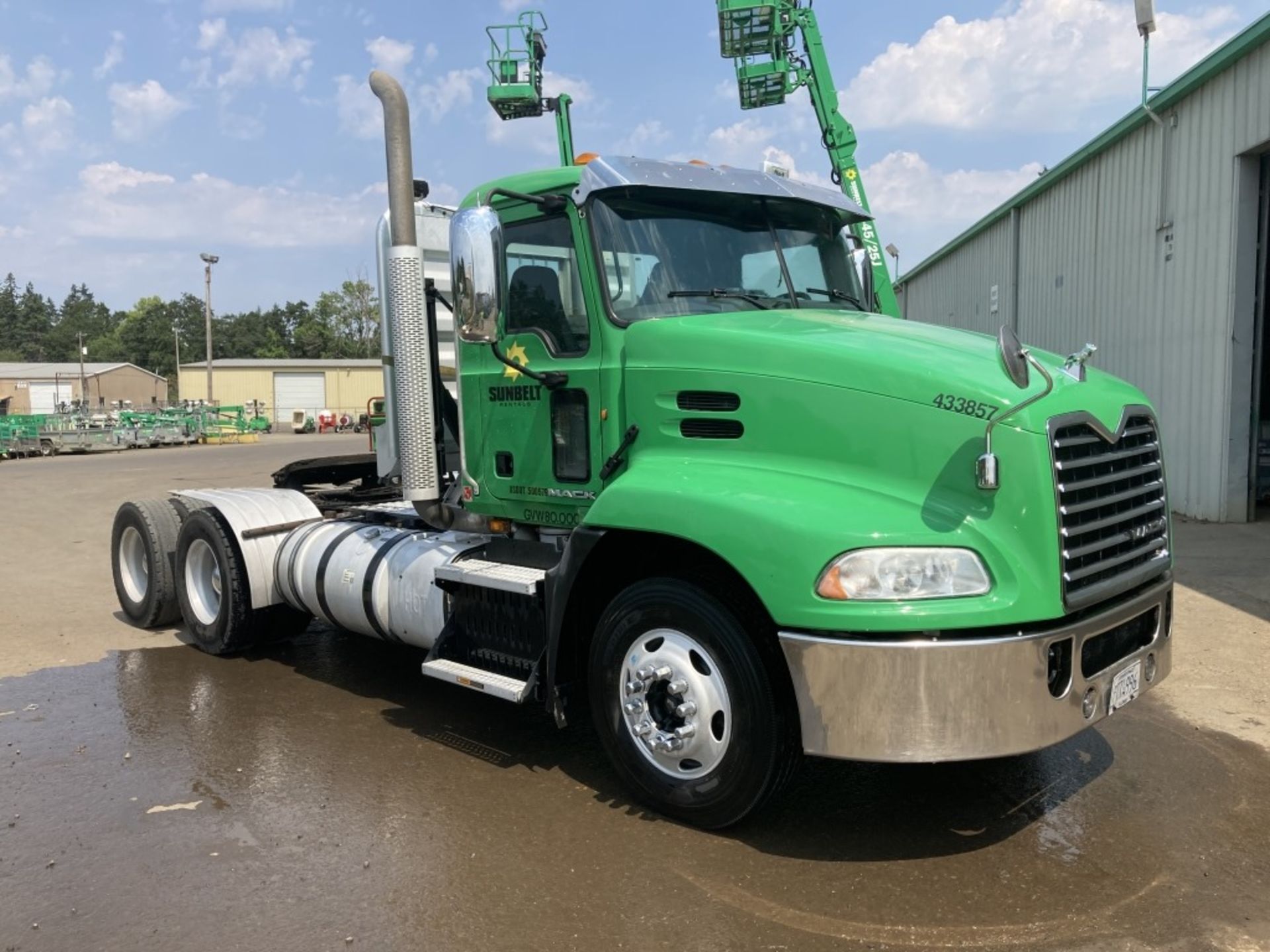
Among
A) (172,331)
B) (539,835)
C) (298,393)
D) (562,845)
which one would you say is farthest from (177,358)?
(562,845)

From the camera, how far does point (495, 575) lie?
472cm

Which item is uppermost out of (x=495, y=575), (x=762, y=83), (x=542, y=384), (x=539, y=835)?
(x=762, y=83)

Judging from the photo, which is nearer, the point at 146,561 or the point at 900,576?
the point at 900,576

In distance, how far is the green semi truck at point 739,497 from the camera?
3373 mm

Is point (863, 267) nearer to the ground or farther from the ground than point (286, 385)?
farther from the ground

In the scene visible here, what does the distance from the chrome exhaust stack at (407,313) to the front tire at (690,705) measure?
5.49 feet

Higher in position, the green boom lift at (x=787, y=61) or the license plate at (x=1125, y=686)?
the green boom lift at (x=787, y=61)

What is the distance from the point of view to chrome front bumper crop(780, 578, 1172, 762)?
3301 millimetres

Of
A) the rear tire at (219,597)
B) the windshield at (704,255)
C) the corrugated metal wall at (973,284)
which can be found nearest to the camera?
the windshield at (704,255)

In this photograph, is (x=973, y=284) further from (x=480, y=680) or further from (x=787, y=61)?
(x=480, y=680)

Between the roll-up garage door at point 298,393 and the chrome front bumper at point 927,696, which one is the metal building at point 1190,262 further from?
the roll-up garage door at point 298,393

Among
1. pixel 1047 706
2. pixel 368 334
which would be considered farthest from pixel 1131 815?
pixel 368 334

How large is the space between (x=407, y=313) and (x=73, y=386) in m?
85.4

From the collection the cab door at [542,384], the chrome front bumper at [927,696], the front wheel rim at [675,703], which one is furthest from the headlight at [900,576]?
the cab door at [542,384]
